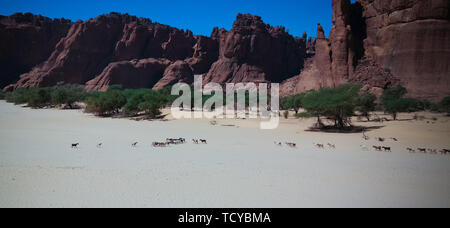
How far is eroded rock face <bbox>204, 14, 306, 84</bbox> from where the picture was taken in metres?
79.0

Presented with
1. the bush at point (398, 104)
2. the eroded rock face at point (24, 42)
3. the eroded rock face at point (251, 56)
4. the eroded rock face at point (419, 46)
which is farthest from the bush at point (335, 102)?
the eroded rock face at point (24, 42)

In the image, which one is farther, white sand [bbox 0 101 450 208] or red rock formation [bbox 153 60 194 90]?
red rock formation [bbox 153 60 194 90]

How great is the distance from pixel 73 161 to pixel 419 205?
10844 mm

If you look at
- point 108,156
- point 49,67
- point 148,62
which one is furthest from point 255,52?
point 108,156

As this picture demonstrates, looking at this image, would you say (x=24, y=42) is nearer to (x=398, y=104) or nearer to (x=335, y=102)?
(x=335, y=102)

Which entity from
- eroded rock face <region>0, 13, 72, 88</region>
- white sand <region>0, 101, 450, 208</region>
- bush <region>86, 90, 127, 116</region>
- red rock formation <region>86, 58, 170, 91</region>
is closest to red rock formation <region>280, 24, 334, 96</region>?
red rock formation <region>86, 58, 170, 91</region>

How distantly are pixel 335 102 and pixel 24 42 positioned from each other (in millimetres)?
114197

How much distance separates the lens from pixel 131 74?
8444cm

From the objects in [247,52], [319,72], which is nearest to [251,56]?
[247,52]

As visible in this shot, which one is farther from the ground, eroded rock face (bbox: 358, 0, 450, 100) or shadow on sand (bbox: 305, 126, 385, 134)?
eroded rock face (bbox: 358, 0, 450, 100)

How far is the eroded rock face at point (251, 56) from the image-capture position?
79000 mm

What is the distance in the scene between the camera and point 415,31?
5425cm

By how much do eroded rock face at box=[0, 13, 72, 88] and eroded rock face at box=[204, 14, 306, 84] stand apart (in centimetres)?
6623

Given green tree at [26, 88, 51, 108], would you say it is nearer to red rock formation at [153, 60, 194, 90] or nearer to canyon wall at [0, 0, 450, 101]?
canyon wall at [0, 0, 450, 101]
